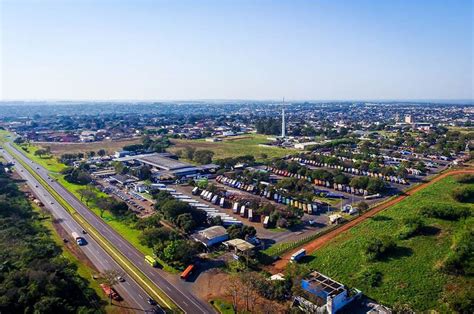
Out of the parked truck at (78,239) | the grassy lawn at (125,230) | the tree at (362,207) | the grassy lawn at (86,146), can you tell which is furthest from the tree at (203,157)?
the parked truck at (78,239)

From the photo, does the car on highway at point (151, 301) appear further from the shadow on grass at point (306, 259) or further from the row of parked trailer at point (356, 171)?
the row of parked trailer at point (356, 171)

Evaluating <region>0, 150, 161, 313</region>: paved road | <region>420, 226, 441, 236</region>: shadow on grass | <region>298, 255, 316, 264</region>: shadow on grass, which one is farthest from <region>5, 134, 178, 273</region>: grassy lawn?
<region>420, 226, 441, 236</region>: shadow on grass

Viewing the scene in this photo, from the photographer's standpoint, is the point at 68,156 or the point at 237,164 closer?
the point at 237,164

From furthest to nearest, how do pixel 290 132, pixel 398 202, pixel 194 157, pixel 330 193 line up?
pixel 290 132 → pixel 194 157 → pixel 330 193 → pixel 398 202

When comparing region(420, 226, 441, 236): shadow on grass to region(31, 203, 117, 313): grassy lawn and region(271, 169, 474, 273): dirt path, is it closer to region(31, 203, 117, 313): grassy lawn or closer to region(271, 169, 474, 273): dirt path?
region(271, 169, 474, 273): dirt path

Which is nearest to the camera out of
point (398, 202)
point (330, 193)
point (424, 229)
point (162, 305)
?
point (162, 305)

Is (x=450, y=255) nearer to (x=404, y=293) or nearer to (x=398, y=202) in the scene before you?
(x=404, y=293)

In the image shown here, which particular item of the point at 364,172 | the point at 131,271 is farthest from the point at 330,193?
the point at 131,271

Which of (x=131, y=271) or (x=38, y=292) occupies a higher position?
(x=38, y=292)
